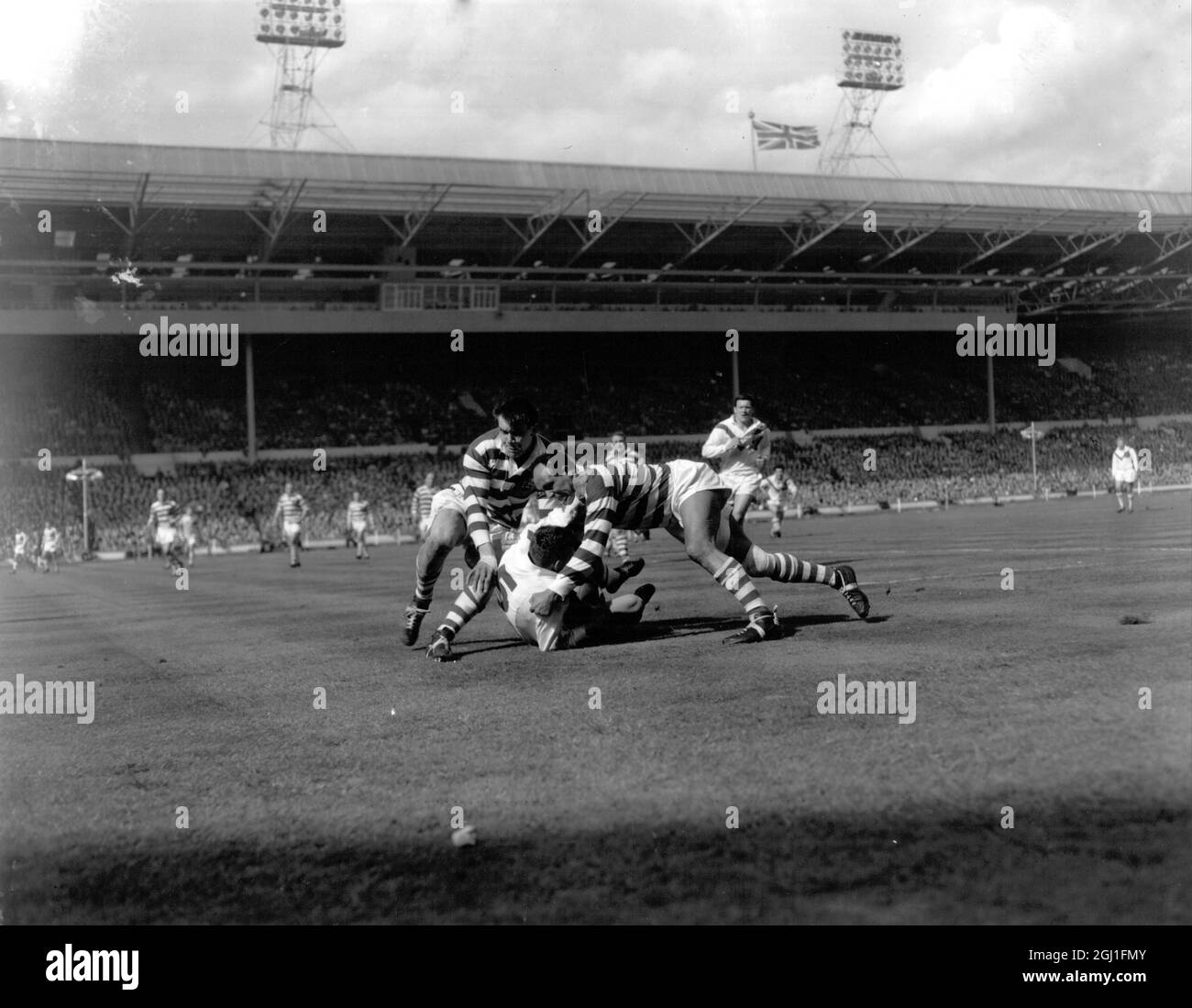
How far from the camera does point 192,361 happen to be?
50.4 meters

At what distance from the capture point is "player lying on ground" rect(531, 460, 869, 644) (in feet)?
28.5

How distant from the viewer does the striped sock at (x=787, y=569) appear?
9.55m

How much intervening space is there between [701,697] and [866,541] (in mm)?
18141

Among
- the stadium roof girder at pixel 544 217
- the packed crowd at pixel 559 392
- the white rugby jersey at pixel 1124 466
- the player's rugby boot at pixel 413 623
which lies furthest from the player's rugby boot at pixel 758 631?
the packed crowd at pixel 559 392

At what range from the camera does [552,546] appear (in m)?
9.07

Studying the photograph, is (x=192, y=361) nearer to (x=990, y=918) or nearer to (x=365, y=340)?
(x=365, y=340)

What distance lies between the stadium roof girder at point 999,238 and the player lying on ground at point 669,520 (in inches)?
2069

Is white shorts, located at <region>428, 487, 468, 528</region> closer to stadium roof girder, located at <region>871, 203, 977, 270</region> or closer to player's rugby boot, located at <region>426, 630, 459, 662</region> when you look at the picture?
player's rugby boot, located at <region>426, 630, 459, 662</region>

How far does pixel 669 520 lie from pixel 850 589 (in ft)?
5.19

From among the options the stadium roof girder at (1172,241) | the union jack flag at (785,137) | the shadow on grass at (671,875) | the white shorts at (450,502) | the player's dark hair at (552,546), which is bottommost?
→ the shadow on grass at (671,875)

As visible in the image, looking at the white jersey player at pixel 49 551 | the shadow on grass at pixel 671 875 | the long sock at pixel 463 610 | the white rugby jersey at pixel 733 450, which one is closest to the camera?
the shadow on grass at pixel 671 875

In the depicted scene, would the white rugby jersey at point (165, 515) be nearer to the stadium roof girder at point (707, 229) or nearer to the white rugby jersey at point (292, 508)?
the white rugby jersey at point (292, 508)

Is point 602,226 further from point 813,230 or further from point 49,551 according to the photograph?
point 49,551

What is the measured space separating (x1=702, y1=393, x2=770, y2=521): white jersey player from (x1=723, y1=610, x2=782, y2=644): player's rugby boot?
7.28m
